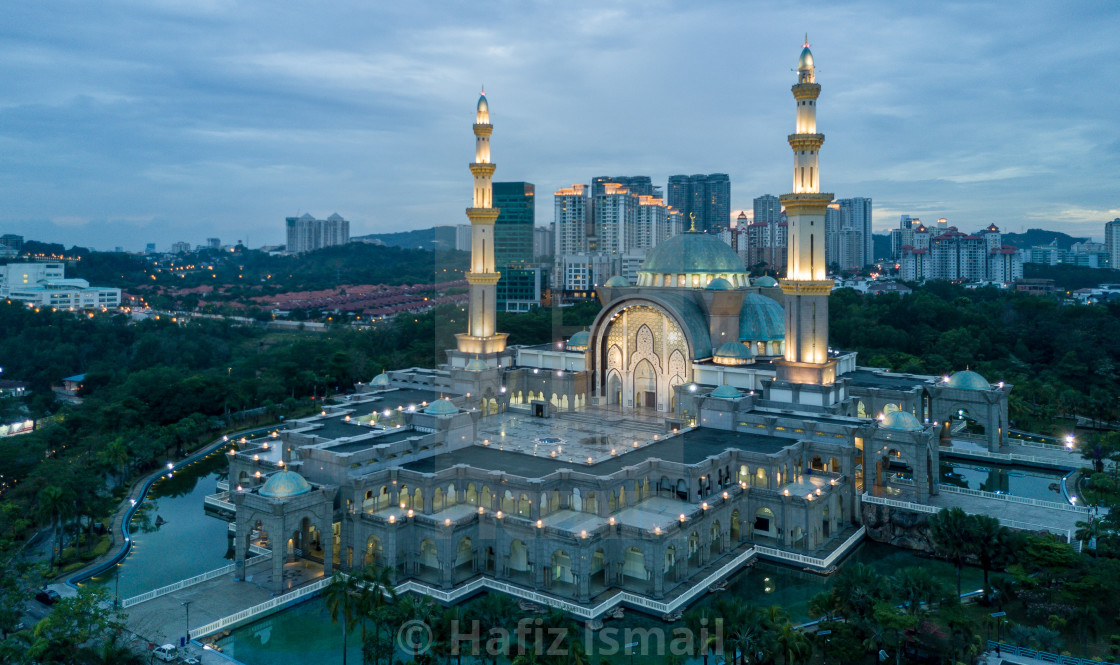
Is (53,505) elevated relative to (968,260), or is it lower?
lower

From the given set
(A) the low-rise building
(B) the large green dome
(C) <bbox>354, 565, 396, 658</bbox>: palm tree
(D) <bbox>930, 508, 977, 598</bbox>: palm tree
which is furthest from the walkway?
(A) the low-rise building

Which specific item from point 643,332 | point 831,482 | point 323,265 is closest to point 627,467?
point 831,482

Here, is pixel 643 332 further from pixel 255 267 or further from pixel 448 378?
pixel 255 267

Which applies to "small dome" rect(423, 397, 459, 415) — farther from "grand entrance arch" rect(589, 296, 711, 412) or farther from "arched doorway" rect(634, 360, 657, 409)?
"arched doorway" rect(634, 360, 657, 409)

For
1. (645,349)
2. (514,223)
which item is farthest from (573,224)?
(645,349)

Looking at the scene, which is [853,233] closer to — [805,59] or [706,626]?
[805,59]

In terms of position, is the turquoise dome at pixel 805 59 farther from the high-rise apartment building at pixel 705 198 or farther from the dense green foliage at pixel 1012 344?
the high-rise apartment building at pixel 705 198
